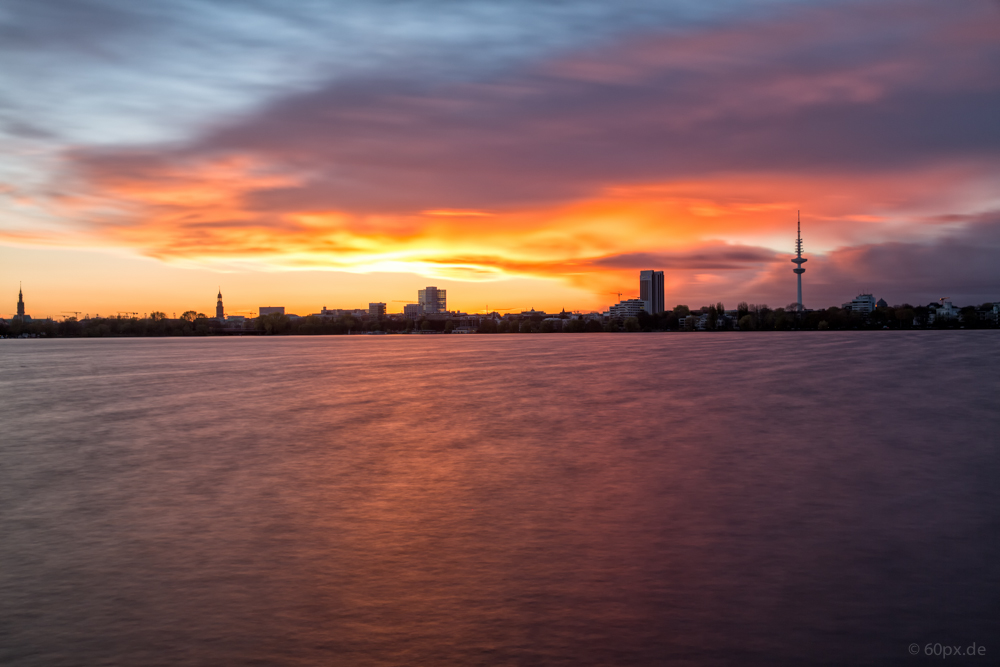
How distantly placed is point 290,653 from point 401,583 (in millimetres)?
2140

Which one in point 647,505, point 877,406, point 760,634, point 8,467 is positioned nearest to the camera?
point 760,634

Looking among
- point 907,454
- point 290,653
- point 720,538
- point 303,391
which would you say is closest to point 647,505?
point 720,538

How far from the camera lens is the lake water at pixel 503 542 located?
23.7ft

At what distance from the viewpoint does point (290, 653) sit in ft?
22.7

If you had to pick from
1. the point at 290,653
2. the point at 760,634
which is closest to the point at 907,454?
the point at 760,634

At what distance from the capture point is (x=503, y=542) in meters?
10.9

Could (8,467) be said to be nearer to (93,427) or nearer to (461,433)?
(93,427)

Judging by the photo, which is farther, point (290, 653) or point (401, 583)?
point (401, 583)

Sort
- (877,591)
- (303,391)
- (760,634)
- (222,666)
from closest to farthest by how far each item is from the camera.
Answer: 1. (222,666)
2. (760,634)
3. (877,591)
4. (303,391)

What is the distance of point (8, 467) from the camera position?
18062 millimetres

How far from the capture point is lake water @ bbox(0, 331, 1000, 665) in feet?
23.7

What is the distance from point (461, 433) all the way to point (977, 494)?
47.0 feet

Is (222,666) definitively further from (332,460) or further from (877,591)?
(332,460)

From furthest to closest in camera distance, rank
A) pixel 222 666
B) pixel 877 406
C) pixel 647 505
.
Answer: pixel 877 406, pixel 647 505, pixel 222 666
